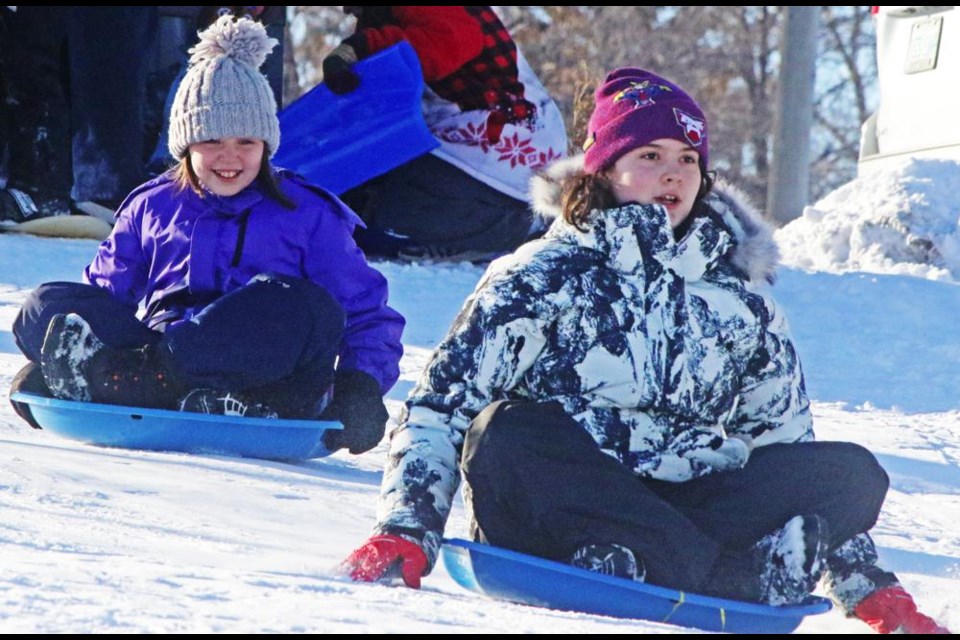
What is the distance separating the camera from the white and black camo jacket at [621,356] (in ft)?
8.59

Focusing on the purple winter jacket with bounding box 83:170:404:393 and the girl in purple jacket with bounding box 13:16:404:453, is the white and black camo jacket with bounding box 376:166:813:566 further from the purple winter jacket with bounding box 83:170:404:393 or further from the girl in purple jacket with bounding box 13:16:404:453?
the purple winter jacket with bounding box 83:170:404:393

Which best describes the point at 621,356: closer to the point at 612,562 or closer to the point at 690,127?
the point at 612,562

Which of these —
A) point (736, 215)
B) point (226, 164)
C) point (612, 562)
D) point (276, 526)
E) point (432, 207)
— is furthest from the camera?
point (432, 207)

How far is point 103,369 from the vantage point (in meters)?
3.38

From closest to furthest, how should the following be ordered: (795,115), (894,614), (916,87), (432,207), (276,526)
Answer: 1. (894,614)
2. (276,526)
3. (432,207)
4. (916,87)
5. (795,115)

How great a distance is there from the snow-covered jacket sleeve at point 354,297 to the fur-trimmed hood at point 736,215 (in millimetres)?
726

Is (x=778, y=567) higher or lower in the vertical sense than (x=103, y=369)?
lower

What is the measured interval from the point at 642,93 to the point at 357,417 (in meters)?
0.99

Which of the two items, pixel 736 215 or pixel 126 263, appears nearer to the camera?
pixel 736 215

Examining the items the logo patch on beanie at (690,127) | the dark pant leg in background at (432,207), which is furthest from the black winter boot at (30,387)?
the dark pant leg in background at (432,207)

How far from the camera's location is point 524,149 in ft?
21.4

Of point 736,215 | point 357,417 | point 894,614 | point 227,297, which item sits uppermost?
point 736,215

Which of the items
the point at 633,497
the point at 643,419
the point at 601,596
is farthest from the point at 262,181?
the point at 601,596

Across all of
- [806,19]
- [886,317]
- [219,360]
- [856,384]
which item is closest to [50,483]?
[219,360]
